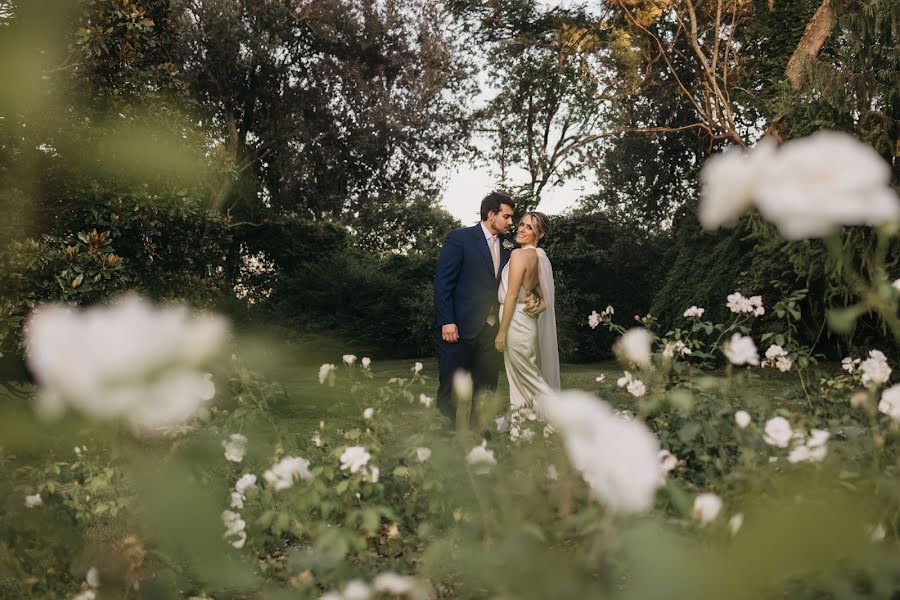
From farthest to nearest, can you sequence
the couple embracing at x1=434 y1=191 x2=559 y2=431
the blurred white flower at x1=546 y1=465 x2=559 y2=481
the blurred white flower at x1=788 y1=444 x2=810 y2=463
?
the couple embracing at x1=434 y1=191 x2=559 y2=431 < the blurred white flower at x1=546 y1=465 x2=559 y2=481 < the blurred white flower at x1=788 y1=444 x2=810 y2=463

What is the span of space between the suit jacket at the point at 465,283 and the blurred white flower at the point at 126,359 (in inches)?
177

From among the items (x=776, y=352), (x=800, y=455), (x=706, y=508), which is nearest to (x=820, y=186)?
(x=706, y=508)

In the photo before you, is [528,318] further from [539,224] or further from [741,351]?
[741,351]

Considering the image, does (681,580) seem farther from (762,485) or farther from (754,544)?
(762,485)

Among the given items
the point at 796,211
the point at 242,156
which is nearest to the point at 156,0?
the point at 796,211

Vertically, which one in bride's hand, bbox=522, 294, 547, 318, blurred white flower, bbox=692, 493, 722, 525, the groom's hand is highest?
bride's hand, bbox=522, 294, 547, 318

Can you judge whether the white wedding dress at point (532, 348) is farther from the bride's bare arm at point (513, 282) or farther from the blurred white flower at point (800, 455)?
the blurred white flower at point (800, 455)

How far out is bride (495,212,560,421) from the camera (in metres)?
5.02

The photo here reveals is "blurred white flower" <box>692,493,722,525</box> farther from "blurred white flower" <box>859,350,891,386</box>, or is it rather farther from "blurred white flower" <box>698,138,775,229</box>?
"blurred white flower" <box>859,350,891,386</box>

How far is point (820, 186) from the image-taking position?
0.89 meters

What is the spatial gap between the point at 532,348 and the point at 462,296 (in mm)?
596

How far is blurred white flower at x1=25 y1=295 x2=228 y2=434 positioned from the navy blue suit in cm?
448

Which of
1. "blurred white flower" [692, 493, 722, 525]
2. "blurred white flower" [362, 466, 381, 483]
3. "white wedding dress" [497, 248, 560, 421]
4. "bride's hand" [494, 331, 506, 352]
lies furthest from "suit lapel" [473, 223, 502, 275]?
"blurred white flower" [692, 493, 722, 525]

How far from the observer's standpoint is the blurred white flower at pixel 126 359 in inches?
24.7
